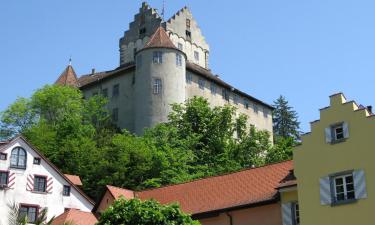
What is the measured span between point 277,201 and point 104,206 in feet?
38.2

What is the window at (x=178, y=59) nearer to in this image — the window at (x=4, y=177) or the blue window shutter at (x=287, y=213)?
the window at (x=4, y=177)

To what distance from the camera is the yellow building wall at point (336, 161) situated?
93.5 ft

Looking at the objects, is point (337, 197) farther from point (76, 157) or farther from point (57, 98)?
point (57, 98)

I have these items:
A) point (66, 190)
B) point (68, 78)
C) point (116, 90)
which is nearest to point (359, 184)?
point (66, 190)

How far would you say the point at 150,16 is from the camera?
302 feet

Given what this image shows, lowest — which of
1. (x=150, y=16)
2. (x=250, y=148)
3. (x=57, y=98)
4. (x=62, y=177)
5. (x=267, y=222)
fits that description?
(x=267, y=222)

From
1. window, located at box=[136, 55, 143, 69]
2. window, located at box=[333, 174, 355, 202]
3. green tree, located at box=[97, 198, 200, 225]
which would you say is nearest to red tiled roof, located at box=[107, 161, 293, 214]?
window, located at box=[333, 174, 355, 202]

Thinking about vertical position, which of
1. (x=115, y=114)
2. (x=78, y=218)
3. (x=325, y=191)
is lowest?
(x=78, y=218)

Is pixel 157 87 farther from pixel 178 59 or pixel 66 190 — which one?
pixel 66 190

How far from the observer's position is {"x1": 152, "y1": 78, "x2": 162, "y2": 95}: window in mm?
76062

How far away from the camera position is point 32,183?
4956 cm

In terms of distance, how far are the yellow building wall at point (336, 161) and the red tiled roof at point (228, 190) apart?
2.18 meters

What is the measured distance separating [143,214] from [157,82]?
48.4 meters

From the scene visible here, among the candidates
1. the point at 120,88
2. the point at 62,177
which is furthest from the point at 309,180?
the point at 120,88
